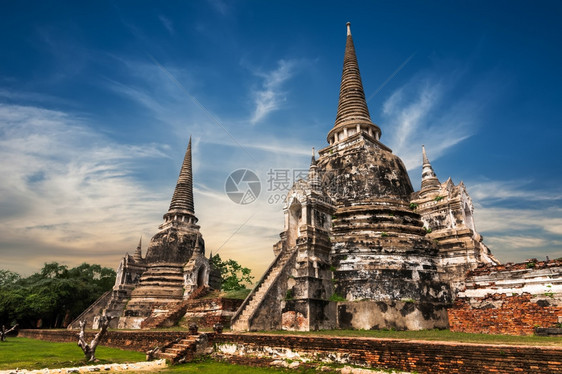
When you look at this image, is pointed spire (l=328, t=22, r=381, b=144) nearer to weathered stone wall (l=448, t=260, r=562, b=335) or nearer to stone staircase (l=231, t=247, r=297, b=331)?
stone staircase (l=231, t=247, r=297, b=331)

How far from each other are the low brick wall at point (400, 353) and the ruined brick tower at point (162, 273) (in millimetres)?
16934

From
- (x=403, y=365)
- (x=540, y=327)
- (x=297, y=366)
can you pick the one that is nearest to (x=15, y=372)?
(x=297, y=366)

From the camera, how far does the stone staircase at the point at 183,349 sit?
1157cm

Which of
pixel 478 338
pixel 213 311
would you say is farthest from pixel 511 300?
pixel 213 311

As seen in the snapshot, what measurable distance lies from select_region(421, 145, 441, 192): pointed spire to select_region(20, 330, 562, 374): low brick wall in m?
13.6

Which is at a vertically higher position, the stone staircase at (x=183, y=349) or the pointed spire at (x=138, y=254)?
the pointed spire at (x=138, y=254)

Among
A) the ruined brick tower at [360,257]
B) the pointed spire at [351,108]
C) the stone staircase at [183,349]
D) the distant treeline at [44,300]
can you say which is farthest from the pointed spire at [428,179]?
the distant treeline at [44,300]

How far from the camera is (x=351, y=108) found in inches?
988

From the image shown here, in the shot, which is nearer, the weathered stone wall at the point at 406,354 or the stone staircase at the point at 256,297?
the weathered stone wall at the point at 406,354

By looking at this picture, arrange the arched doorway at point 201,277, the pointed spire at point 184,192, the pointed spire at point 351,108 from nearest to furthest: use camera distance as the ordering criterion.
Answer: the pointed spire at point 351,108 < the arched doorway at point 201,277 < the pointed spire at point 184,192

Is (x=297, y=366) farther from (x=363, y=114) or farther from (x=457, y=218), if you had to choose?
(x=363, y=114)

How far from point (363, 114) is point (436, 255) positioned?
438 inches

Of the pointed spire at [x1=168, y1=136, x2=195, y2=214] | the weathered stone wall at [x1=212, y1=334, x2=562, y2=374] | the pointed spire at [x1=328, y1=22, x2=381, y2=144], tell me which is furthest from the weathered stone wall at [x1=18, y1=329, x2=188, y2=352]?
the pointed spire at [x1=328, y1=22, x2=381, y2=144]

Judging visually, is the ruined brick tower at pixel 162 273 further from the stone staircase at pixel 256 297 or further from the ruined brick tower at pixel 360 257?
the ruined brick tower at pixel 360 257
